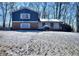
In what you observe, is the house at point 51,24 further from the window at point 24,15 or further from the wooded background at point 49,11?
the window at point 24,15

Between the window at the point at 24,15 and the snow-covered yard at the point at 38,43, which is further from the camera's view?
the window at the point at 24,15

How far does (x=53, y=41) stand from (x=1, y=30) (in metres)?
0.84

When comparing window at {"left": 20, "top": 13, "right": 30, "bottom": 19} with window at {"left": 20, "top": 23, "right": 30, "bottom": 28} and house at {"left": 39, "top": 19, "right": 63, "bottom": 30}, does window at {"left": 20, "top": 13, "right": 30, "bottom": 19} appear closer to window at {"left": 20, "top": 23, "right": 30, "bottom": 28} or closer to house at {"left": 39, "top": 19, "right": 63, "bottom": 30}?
window at {"left": 20, "top": 23, "right": 30, "bottom": 28}

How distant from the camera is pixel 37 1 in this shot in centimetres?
358

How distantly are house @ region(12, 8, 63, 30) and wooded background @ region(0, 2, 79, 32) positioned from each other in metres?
0.06

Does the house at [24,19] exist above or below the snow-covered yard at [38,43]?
above

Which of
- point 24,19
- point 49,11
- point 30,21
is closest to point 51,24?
point 49,11

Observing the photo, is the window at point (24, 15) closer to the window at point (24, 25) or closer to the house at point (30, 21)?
the house at point (30, 21)

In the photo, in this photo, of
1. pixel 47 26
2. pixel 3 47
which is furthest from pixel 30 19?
pixel 3 47

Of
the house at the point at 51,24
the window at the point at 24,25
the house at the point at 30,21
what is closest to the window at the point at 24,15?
the house at the point at 30,21

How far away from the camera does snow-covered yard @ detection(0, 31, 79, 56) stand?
11.5ft

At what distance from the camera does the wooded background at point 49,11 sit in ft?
11.7

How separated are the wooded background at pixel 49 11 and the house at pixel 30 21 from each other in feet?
0.19

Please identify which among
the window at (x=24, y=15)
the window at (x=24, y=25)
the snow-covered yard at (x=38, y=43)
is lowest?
the snow-covered yard at (x=38, y=43)
